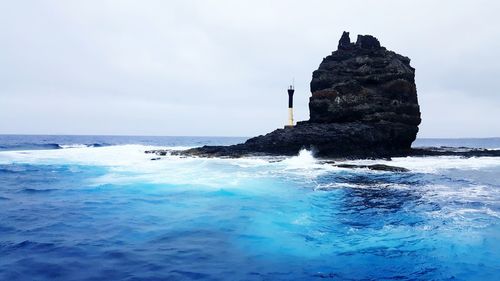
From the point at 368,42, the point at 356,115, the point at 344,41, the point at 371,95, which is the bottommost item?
the point at 356,115

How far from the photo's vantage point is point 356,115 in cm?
4616

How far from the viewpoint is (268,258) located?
10.0 meters

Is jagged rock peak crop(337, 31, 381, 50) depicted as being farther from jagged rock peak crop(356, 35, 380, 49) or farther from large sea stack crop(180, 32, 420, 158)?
large sea stack crop(180, 32, 420, 158)

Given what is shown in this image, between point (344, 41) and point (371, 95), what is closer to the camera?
point (371, 95)

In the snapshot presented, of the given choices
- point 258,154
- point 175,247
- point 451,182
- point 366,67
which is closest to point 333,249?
point 175,247

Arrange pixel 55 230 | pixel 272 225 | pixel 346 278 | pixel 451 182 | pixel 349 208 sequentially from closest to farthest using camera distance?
pixel 346 278
pixel 55 230
pixel 272 225
pixel 349 208
pixel 451 182

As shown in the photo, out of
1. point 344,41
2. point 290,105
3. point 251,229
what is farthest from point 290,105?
point 251,229

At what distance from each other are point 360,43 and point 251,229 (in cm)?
4488

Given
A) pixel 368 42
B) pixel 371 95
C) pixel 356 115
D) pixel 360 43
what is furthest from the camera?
pixel 360 43

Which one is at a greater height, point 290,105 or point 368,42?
point 368,42

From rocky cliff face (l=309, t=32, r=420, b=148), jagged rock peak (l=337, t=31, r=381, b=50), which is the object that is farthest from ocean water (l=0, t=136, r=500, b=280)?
jagged rock peak (l=337, t=31, r=381, b=50)

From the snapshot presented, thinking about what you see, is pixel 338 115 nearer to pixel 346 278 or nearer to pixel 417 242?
pixel 417 242

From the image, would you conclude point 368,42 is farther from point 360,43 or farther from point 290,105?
point 290,105

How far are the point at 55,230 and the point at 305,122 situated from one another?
3858 cm
